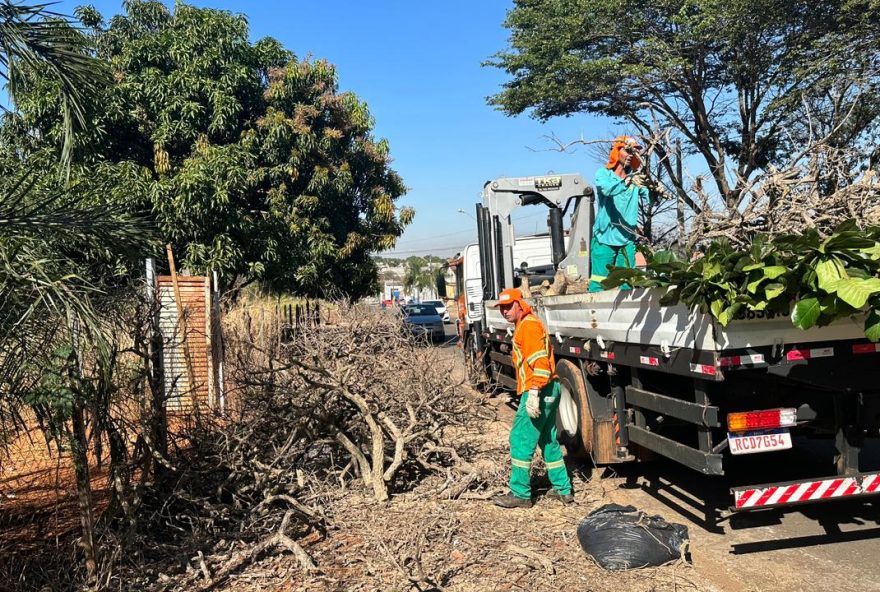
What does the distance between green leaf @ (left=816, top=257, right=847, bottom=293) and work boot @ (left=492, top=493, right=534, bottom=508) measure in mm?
2834

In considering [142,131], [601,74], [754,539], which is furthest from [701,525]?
[142,131]

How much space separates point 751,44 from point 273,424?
476 inches

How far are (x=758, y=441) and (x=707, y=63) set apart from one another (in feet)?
39.3

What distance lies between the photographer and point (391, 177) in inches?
746

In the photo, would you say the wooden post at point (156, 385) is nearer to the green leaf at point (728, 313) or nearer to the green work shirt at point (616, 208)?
the green leaf at point (728, 313)

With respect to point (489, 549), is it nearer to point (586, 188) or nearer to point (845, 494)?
point (845, 494)

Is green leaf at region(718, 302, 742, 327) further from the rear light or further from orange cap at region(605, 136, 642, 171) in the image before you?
orange cap at region(605, 136, 642, 171)

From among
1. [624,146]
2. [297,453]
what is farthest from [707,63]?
[297,453]

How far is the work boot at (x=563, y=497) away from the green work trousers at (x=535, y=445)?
3 cm

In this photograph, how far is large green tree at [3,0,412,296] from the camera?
12.8 m

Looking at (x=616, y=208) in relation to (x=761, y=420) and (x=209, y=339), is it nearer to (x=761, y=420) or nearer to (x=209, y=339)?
(x=761, y=420)

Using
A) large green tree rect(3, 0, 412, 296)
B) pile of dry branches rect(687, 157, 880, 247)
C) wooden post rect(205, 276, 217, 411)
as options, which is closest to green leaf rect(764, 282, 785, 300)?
pile of dry branches rect(687, 157, 880, 247)

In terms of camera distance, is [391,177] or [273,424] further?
[391,177]

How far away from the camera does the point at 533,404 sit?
5504 millimetres
